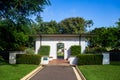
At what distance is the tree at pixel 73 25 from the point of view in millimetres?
80938

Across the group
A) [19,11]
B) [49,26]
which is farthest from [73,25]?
[19,11]

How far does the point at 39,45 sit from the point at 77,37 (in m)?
5.66

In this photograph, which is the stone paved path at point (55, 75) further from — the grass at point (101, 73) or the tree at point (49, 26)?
the tree at point (49, 26)

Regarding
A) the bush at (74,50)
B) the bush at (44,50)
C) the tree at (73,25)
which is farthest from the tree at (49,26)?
the bush at (74,50)

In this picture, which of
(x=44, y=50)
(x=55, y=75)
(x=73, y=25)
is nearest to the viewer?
(x=55, y=75)

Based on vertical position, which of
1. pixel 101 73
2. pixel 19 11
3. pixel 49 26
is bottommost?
pixel 101 73

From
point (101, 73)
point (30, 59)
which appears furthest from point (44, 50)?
point (101, 73)

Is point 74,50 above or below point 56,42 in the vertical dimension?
below

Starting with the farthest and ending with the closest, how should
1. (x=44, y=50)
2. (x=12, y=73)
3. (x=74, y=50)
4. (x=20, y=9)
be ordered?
(x=44, y=50) < (x=74, y=50) < (x=20, y=9) < (x=12, y=73)

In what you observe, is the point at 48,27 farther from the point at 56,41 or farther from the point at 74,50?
the point at 74,50

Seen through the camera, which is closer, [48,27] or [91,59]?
[91,59]

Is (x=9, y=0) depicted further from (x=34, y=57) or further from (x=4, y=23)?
(x=34, y=57)

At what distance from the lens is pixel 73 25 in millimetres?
81750

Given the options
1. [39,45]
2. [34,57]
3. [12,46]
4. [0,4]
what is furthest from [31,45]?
[0,4]
